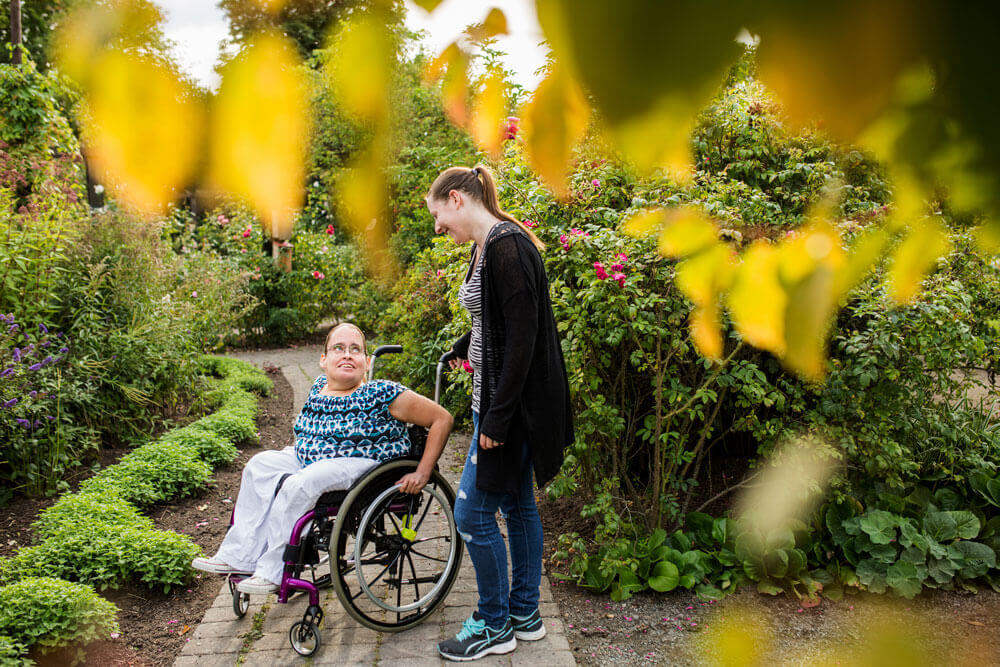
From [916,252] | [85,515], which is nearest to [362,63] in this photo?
[916,252]

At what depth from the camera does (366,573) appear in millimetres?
3295

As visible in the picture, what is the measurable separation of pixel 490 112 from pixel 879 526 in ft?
9.99

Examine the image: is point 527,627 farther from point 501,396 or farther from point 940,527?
point 940,527

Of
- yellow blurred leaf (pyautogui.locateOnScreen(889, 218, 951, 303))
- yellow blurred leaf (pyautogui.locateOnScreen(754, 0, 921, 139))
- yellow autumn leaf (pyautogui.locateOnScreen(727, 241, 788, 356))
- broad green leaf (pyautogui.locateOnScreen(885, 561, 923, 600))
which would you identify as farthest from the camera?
broad green leaf (pyautogui.locateOnScreen(885, 561, 923, 600))

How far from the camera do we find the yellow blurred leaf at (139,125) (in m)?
0.74

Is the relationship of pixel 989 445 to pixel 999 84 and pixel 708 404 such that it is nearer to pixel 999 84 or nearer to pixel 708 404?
pixel 708 404

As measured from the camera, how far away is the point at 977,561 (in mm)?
3184

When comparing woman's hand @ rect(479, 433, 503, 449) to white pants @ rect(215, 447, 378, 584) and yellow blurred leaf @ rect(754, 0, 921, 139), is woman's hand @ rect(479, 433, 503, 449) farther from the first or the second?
yellow blurred leaf @ rect(754, 0, 921, 139)

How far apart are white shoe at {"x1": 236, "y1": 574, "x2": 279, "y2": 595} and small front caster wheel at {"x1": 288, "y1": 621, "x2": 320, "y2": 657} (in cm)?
17

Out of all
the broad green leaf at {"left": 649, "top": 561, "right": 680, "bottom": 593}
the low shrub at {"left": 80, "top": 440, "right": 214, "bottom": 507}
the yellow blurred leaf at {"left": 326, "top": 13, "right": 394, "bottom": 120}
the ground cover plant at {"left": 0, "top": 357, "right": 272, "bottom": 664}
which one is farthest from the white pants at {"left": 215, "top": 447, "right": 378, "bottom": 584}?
the yellow blurred leaf at {"left": 326, "top": 13, "right": 394, "bottom": 120}

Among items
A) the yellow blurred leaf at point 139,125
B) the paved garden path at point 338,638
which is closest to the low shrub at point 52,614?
the paved garden path at point 338,638

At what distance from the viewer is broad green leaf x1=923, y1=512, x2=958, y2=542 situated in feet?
10.6

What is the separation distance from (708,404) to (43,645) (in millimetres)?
2827

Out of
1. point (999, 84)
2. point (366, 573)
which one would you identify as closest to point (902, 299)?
point (999, 84)
